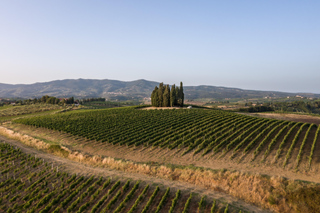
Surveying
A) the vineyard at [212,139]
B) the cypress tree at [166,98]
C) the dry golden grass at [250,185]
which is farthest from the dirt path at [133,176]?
the cypress tree at [166,98]

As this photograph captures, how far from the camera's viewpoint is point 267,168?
26203mm

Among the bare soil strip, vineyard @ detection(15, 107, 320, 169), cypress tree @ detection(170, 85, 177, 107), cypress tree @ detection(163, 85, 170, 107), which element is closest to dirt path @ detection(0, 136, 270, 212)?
the bare soil strip

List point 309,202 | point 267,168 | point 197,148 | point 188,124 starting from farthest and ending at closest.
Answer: point 188,124 → point 197,148 → point 267,168 → point 309,202

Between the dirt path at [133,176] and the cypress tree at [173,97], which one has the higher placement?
the cypress tree at [173,97]

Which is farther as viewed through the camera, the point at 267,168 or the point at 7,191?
the point at 267,168

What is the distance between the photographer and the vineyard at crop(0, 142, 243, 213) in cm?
1736

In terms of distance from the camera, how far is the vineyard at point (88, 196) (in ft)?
57.0

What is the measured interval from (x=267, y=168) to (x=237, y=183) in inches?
349

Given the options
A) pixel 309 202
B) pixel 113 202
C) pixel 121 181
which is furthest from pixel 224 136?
pixel 113 202

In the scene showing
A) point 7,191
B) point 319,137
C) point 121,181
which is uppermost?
point 319,137

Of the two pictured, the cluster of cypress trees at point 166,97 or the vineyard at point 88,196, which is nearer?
the vineyard at point 88,196

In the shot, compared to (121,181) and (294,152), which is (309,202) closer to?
(294,152)

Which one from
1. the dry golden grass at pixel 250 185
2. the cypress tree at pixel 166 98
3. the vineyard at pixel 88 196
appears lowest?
the vineyard at pixel 88 196

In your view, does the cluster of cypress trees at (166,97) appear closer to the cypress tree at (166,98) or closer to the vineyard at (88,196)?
the cypress tree at (166,98)
